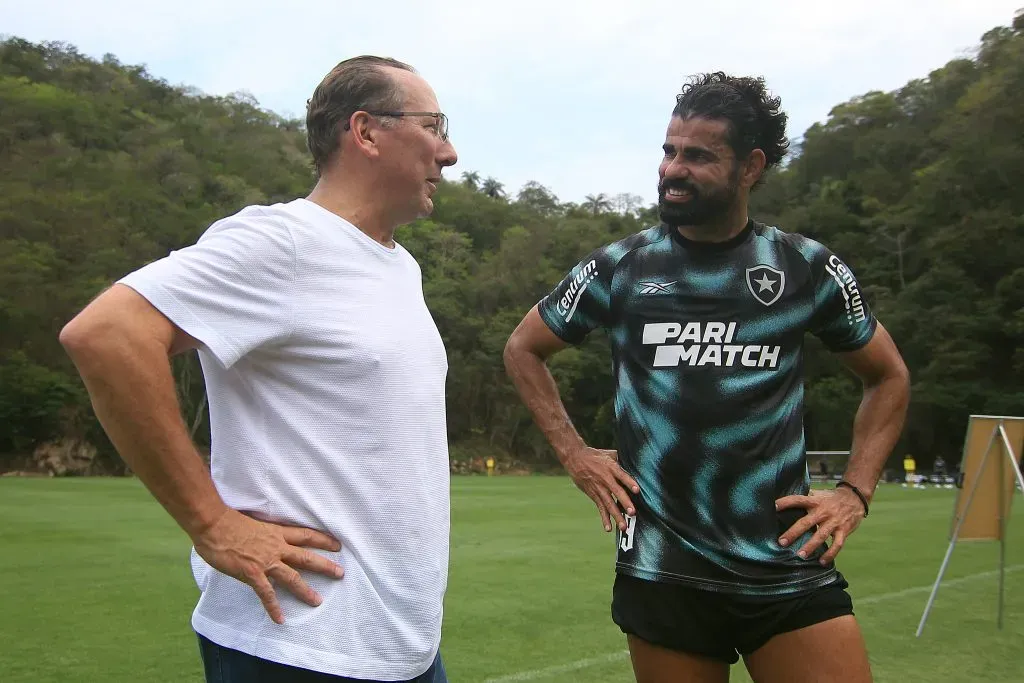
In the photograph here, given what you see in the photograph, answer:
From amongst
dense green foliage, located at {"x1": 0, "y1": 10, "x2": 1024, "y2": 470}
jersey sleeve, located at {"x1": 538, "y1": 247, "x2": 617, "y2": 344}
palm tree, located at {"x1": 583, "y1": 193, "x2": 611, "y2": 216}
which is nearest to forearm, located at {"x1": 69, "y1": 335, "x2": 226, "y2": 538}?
jersey sleeve, located at {"x1": 538, "y1": 247, "x2": 617, "y2": 344}

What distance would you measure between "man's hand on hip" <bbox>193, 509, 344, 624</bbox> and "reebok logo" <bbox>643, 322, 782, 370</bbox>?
1403 mm

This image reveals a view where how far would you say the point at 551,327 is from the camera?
3.50 metres

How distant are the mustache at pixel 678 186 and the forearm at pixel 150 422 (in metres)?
1.77

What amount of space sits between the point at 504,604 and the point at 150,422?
7.59 meters

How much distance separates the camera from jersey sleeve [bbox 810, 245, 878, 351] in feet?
10.4

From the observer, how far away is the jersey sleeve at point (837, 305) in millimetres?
3158

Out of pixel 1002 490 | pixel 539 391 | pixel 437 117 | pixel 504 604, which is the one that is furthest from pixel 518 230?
pixel 437 117

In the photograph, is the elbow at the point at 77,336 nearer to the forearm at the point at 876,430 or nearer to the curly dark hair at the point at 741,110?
the curly dark hair at the point at 741,110

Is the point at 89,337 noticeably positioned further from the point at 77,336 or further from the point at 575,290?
the point at 575,290

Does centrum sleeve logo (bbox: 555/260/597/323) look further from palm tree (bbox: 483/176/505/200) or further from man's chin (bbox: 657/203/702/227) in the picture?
palm tree (bbox: 483/176/505/200)

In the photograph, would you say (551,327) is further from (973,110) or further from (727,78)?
(973,110)

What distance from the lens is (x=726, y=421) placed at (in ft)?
9.79

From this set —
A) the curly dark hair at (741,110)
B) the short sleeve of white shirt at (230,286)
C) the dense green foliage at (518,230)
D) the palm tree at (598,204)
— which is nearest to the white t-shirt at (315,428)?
the short sleeve of white shirt at (230,286)

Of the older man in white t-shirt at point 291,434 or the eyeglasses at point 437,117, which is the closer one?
the older man in white t-shirt at point 291,434
